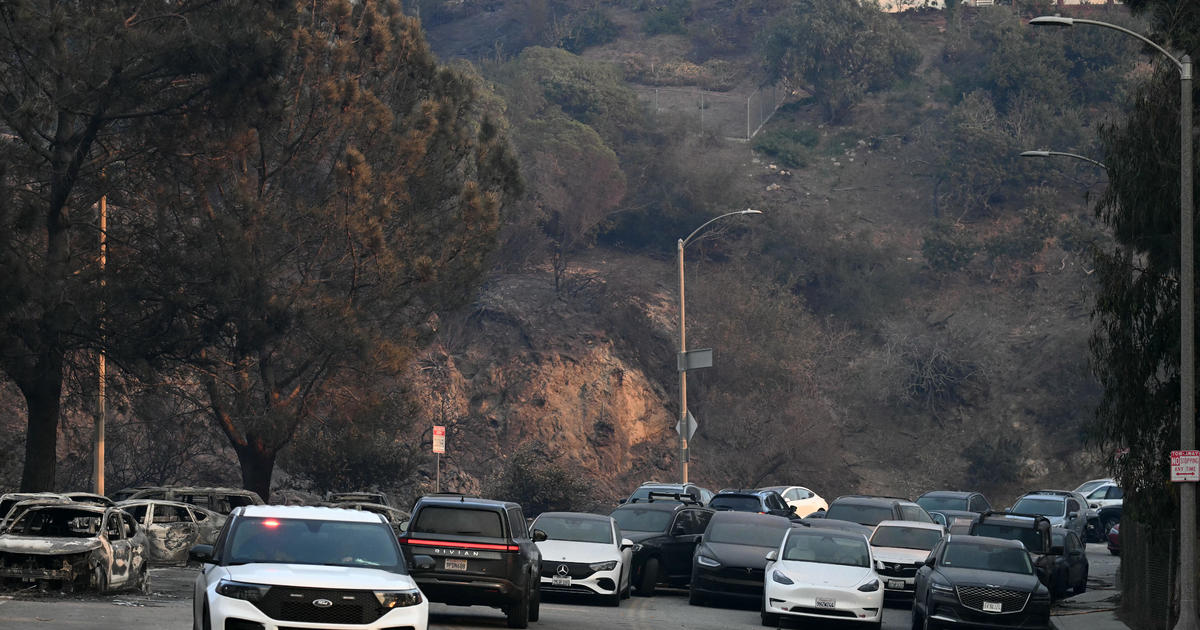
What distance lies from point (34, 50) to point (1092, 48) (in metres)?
67.9

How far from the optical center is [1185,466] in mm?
18250

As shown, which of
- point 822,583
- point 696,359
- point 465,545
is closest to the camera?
point 465,545

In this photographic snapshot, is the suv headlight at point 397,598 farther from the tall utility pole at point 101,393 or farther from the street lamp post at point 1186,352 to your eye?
the tall utility pole at point 101,393

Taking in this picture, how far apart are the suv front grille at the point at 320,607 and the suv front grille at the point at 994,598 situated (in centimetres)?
1106

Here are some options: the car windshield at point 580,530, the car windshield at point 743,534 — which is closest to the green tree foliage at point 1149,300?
the car windshield at point 743,534

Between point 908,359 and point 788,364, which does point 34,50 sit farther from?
point 908,359

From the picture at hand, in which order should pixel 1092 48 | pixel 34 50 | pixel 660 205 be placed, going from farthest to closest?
1. pixel 1092 48
2. pixel 660 205
3. pixel 34 50

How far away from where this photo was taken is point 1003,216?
7819cm

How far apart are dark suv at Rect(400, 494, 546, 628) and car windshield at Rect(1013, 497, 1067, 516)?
68.9 ft

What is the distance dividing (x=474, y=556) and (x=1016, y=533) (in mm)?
12551

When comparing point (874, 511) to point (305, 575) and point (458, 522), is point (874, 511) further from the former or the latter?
point (305, 575)

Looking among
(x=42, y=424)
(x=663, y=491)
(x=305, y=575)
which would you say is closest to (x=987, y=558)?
(x=305, y=575)

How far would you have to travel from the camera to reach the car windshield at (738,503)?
32.4 m

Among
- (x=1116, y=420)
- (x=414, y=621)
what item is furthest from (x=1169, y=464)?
(x=414, y=621)
